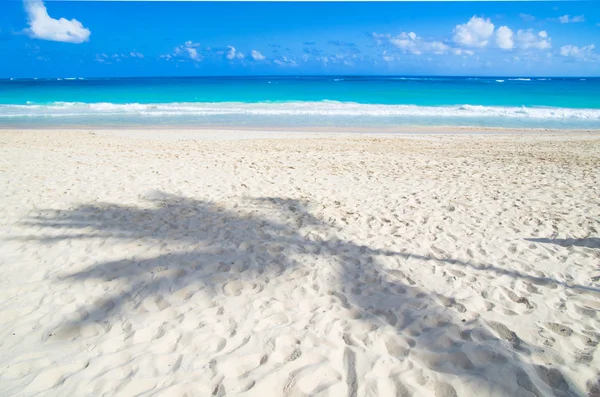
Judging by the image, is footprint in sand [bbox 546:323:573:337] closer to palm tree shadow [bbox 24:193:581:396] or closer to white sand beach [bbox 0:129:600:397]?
white sand beach [bbox 0:129:600:397]

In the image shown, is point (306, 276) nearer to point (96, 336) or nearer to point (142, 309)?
point (142, 309)

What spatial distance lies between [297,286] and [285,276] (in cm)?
23

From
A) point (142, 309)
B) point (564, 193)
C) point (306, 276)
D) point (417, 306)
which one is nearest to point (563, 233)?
point (564, 193)

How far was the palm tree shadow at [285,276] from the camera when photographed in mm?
2562

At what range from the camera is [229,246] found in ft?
14.4

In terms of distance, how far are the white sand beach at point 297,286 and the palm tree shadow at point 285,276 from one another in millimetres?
20

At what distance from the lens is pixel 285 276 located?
376cm

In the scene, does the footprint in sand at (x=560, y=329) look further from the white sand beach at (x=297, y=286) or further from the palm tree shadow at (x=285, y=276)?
the palm tree shadow at (x=285, y=276)

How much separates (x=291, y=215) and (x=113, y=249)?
8.07 ft

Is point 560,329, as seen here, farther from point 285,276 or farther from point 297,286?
point 285,276

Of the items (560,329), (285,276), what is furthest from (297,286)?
(560,329)

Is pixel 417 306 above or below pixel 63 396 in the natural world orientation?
below

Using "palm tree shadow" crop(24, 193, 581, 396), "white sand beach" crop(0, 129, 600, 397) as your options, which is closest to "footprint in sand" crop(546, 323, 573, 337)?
"white sand beach" crop(0, 129, 600, 397)

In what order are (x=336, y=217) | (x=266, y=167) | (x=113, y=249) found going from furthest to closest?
1. (x=266, y=167)
2. (x=336, y=217)
3. (x=113, y=249)
